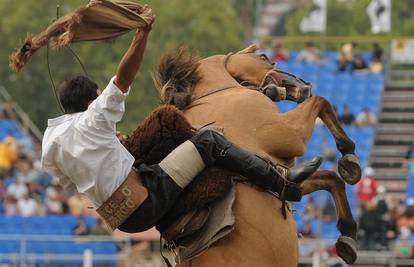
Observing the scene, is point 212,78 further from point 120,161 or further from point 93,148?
point 93,148

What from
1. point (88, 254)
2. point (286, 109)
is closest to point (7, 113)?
point (286, 109)

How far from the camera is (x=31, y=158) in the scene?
2330cm

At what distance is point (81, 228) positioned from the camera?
18875 mm

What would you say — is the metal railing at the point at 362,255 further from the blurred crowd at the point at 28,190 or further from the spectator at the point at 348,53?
the spectator at the point at 348,53

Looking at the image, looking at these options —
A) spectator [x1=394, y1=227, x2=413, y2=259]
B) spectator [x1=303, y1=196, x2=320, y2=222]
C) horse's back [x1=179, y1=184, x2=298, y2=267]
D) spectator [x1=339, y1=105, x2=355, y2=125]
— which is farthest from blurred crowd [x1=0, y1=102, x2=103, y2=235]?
horse's back [x1=179, y1=184, x2=298, y2=267]

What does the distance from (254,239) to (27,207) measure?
1324cm

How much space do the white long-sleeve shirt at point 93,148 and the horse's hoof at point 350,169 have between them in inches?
65.8

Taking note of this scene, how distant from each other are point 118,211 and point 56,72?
76.8ft

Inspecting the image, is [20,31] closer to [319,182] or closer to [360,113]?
[360,113]

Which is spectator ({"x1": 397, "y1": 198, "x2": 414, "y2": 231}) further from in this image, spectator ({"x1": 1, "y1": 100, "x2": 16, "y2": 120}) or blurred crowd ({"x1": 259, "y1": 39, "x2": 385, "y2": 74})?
spectator ({"x1": 1, "y1": 100, "x2": 16, "y2": 120})

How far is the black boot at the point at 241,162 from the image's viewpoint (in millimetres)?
7402

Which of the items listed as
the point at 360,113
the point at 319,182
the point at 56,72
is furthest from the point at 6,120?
the point at 319,182

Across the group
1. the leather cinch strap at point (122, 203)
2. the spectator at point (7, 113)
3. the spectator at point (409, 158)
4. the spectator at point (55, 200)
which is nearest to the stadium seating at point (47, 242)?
the spectator at point (55, 200)

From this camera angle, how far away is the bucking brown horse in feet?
24.4
